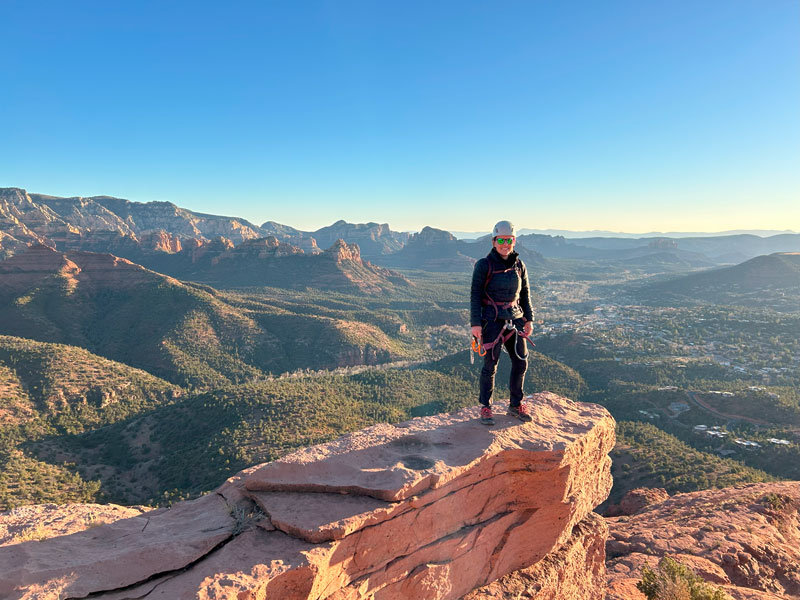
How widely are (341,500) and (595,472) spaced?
7.34 meters

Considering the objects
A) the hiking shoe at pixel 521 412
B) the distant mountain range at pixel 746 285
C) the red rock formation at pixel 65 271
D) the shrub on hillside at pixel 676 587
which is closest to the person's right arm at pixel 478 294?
the hiking shoe at pixel 521 412

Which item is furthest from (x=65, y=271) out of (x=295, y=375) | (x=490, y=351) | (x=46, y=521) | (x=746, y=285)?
(x=746, y=285)

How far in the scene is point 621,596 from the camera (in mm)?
10305

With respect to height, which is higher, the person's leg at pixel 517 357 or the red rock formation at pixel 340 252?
the red rock formation at pixel 340 252

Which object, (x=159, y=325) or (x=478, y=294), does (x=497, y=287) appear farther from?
(x=159, y=325)

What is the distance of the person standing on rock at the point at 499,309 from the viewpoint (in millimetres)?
7785

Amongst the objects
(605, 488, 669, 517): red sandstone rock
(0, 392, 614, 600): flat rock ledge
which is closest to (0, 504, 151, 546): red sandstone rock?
(0, 392, 614, 600): flat rock ledge

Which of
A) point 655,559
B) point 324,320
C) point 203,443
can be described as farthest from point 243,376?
point 655,559

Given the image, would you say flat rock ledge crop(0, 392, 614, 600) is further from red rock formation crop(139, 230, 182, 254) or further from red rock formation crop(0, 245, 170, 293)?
red rock formation crop(139, 230, 182, 254)

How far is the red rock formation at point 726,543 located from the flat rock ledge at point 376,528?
4172mm

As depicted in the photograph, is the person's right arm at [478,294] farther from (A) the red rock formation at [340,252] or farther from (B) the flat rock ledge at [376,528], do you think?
(A) the red rock formation at [340,252]

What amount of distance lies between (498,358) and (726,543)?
13.9 metres

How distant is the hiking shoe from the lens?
28.1ft

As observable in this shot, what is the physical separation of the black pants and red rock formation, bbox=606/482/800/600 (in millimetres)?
6578
